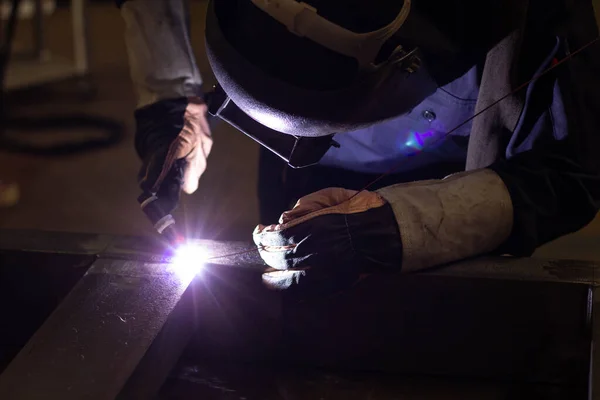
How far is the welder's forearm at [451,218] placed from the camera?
1.21 m

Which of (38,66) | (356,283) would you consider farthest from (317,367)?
(38,66)

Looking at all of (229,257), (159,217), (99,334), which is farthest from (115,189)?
(99,334)

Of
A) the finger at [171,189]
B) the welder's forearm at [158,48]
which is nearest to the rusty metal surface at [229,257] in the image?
the finger at [171,189]

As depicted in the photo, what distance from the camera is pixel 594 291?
1.17m

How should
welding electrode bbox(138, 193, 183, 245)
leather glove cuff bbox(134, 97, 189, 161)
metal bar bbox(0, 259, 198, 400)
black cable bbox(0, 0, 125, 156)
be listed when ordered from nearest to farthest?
metal bar bbox(0, 259, 198, 400) < welding electrode bbox(138, 193, 183, 245) < leather glove cuff bbox(134, 97, 189, 161) < black cable bbox(0, 0, 125, 156)

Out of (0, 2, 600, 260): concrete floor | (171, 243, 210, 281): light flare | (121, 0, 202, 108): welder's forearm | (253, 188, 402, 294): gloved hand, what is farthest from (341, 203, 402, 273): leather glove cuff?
(0, 2, 600, 260): concrete floor

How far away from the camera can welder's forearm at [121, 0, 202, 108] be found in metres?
1.69

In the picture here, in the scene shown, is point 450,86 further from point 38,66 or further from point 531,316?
point 38,66

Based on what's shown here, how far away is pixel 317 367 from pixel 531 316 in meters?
0.37

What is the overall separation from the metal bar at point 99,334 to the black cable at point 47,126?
98.5 inches

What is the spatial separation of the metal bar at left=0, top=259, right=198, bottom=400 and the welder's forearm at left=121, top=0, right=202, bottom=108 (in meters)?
0.52

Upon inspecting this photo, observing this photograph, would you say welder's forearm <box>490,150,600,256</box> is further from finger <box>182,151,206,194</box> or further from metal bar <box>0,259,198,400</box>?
finger <box>182,151,206,194</box>

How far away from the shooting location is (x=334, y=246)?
3.97 ft

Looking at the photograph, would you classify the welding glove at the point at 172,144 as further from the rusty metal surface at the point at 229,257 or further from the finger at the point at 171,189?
the rusty metal surface at the point at 229,257
